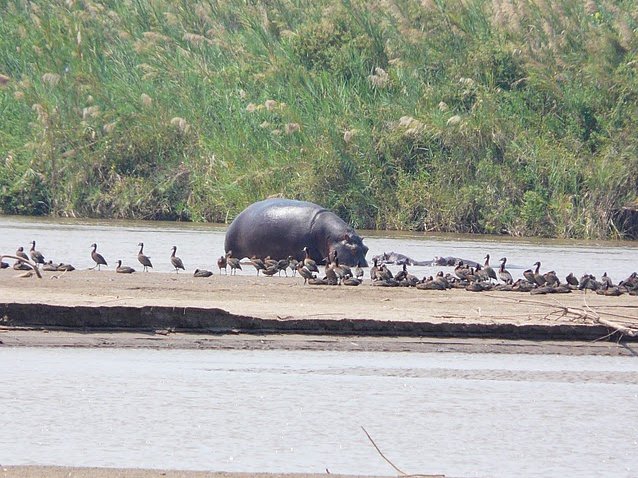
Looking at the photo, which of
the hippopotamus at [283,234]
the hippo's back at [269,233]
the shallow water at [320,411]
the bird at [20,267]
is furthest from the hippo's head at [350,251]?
the shallow water at [320,411]

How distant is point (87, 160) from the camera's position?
26.3 m

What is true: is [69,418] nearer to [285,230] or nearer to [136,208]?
[285,230]

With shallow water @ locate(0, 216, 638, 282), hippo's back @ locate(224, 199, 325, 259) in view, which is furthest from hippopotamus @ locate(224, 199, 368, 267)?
shallow water @ locate(0, 216, 638, 282)

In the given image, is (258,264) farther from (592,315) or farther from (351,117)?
(351,117)

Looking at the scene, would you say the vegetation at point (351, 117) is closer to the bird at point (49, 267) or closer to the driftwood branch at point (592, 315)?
the bird at point (49, 267)

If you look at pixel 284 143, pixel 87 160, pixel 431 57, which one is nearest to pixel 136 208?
pixel 87 160

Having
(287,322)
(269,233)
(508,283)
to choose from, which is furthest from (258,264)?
(287,322)

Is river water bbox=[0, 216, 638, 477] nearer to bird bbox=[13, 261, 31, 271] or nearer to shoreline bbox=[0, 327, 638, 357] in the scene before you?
shoreline bbox=[0, 327, 638, 357]

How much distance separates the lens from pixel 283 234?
58.1ft

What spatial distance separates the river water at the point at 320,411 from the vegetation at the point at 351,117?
13.7 metres

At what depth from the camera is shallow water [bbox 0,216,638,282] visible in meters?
17.2

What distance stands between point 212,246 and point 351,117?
6565mm

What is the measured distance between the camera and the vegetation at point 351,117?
2388 centimetres

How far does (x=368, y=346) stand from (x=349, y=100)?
15.8 m
